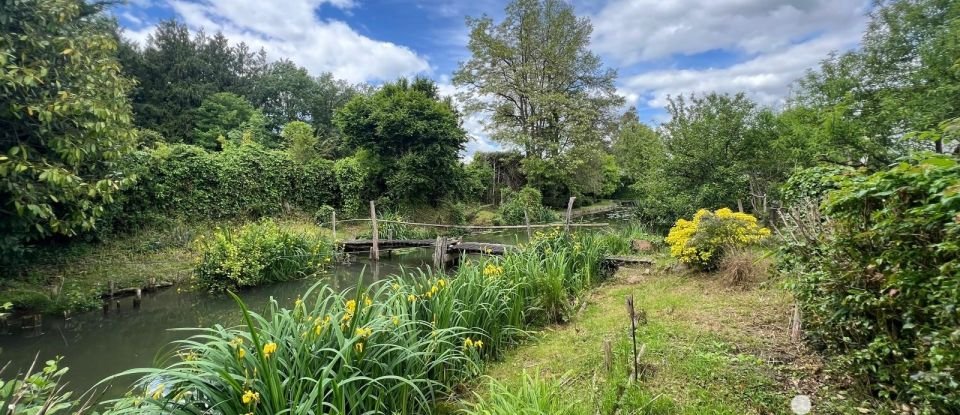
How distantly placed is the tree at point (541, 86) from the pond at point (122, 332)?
1332 cm

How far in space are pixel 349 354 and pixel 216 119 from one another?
24867mm

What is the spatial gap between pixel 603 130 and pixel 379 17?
47.7 feet

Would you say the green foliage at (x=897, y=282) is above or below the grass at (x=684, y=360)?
above

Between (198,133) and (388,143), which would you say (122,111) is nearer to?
(388,143)

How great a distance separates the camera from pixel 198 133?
2209 cm

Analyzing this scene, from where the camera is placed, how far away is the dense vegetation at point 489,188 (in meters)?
2.22

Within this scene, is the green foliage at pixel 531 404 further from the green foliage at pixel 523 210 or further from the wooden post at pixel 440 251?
the green foliage at pixel 523 210

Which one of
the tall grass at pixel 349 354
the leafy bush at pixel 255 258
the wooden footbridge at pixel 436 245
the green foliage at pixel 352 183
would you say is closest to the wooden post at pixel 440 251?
the wooden footbridge at pixel 436 245

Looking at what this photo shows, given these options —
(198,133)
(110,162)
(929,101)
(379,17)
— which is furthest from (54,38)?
(198,133)

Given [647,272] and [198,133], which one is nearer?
[647,272]

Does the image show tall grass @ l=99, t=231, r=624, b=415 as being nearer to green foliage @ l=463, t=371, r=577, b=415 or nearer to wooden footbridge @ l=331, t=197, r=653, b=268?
green foliage @ l=463, t=371, r=577, b=415

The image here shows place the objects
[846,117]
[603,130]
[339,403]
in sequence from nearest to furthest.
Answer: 1. [339,403]
2. [846,117]
3. [603,130]

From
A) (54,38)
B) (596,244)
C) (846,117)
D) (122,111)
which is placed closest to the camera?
(54,38)

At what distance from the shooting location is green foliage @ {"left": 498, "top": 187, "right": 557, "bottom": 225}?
1777 cm
